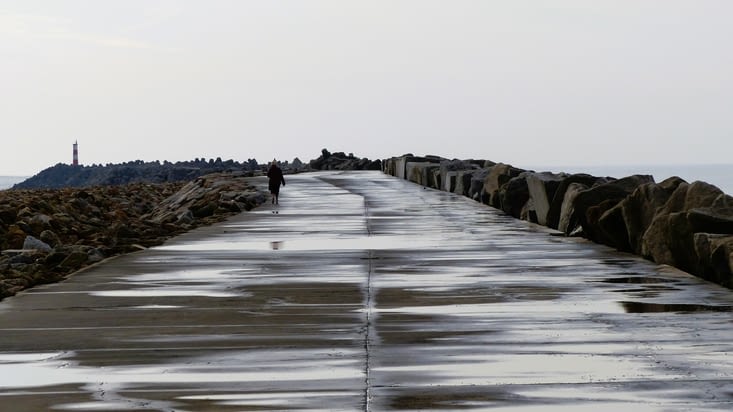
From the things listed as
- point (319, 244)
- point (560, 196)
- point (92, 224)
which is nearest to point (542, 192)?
point (560, 196)

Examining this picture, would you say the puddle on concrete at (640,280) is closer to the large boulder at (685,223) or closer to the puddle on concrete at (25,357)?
the large boulder at (685,223)

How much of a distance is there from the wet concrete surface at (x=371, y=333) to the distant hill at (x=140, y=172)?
274ft

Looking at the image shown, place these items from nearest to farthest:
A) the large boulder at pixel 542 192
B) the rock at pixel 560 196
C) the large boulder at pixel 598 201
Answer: the large boulder at pixel 598 201 → the rock at pixel 560 196 → the large boulder at pixel 542 192

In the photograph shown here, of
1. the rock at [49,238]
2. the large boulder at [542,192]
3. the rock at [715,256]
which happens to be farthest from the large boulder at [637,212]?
the rock at [49,238]

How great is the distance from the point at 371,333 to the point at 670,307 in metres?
3.24

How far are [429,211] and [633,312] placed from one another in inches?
739

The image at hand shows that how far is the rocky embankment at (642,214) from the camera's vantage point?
1521 centimetres

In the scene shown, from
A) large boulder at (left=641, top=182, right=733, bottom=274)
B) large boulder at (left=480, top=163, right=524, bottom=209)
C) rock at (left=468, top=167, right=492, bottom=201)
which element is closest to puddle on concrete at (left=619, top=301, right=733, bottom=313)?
large boulder at (left=641, top=182, right=733, bottom=274)

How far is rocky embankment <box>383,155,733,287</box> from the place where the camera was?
49.9 feet

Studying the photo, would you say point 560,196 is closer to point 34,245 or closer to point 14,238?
point 34,245

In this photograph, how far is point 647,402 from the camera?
829 cm

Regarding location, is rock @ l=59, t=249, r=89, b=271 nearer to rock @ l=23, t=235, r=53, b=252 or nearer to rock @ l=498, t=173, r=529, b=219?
rock @ l=23, t=235, r=53, b=252

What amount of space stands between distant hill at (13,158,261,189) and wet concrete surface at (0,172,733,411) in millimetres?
83426

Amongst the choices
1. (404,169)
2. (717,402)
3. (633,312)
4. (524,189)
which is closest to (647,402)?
(717,402)
